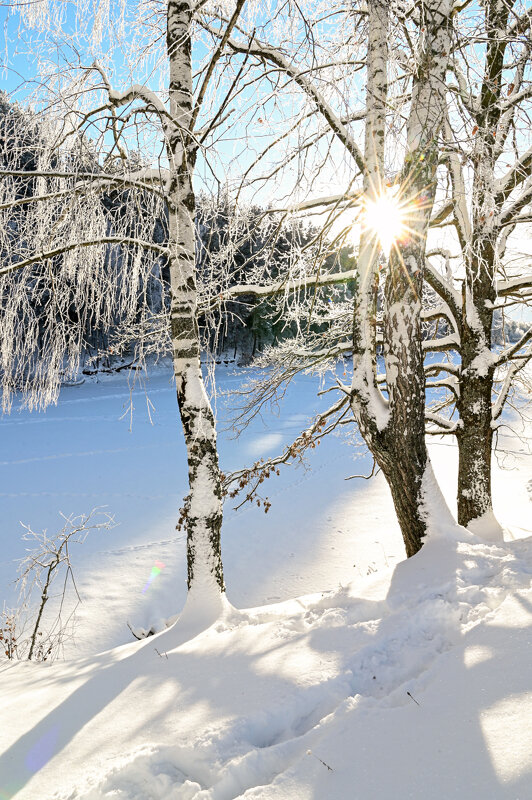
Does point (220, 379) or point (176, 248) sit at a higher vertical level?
point (176, 248)

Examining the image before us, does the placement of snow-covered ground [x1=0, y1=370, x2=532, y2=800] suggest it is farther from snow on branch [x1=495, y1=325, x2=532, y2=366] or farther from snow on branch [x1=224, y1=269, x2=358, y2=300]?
snow on branch [x1=224, y1=269, x2=358, y2=300]

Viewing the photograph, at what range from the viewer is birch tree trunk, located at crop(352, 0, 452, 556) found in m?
3.36

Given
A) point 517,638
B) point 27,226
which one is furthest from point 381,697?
point 27,226

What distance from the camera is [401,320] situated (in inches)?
142

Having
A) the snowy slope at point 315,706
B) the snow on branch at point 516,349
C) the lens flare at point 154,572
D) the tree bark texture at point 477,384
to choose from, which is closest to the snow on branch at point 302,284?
the tree bark texture at point 477,384

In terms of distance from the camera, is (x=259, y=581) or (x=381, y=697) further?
(x=259, y=581)

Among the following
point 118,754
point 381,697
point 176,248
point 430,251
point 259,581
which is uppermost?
point 430,251

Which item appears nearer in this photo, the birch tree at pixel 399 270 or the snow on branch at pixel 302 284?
the birch tree at pixel 399 270

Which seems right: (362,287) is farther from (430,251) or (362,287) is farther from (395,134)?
(430,251)

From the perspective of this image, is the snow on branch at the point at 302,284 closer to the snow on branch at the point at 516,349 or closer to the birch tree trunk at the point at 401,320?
the birch tree trunk at the point at 401,320

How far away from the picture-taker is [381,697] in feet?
6.48

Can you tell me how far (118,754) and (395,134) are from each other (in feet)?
10.3

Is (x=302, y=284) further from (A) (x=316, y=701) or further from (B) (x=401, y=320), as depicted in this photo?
(A) (x=316, y=701)

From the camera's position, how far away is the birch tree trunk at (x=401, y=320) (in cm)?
336
